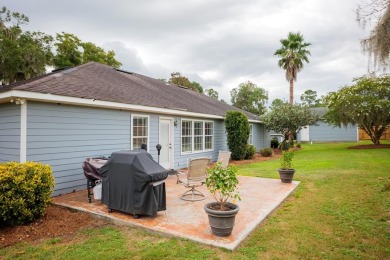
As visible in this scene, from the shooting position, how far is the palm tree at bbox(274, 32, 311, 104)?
79.7 ft

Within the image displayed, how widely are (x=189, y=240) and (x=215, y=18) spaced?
398 inches

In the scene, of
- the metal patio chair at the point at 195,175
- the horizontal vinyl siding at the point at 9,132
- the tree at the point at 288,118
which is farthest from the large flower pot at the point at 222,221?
the tree at the point at 288,118

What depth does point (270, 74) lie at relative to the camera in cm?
2931

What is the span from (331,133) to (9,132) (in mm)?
32902

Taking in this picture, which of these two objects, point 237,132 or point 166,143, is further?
point 237,132

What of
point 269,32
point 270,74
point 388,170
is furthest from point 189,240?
point 270,74

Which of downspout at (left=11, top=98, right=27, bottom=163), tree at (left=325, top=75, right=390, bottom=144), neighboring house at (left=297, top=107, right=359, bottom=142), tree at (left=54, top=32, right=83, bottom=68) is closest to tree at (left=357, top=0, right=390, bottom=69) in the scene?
downspout at (left=11, top=98, right=27, bottom=163)

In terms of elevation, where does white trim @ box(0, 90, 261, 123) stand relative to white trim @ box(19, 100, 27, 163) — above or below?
above

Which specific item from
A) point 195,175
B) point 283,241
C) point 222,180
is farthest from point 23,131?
point 283,241

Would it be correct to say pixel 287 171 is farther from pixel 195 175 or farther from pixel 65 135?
pixel 65 135

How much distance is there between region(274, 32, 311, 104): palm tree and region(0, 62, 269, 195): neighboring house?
17596mm

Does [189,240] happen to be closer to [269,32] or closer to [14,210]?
[14,210]

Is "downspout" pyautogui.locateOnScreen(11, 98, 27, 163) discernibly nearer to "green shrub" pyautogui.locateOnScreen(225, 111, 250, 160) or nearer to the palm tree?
"green shrub" pyautogui.locateOnScreen(225, 111, 250, 160)

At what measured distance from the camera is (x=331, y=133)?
102 ft
